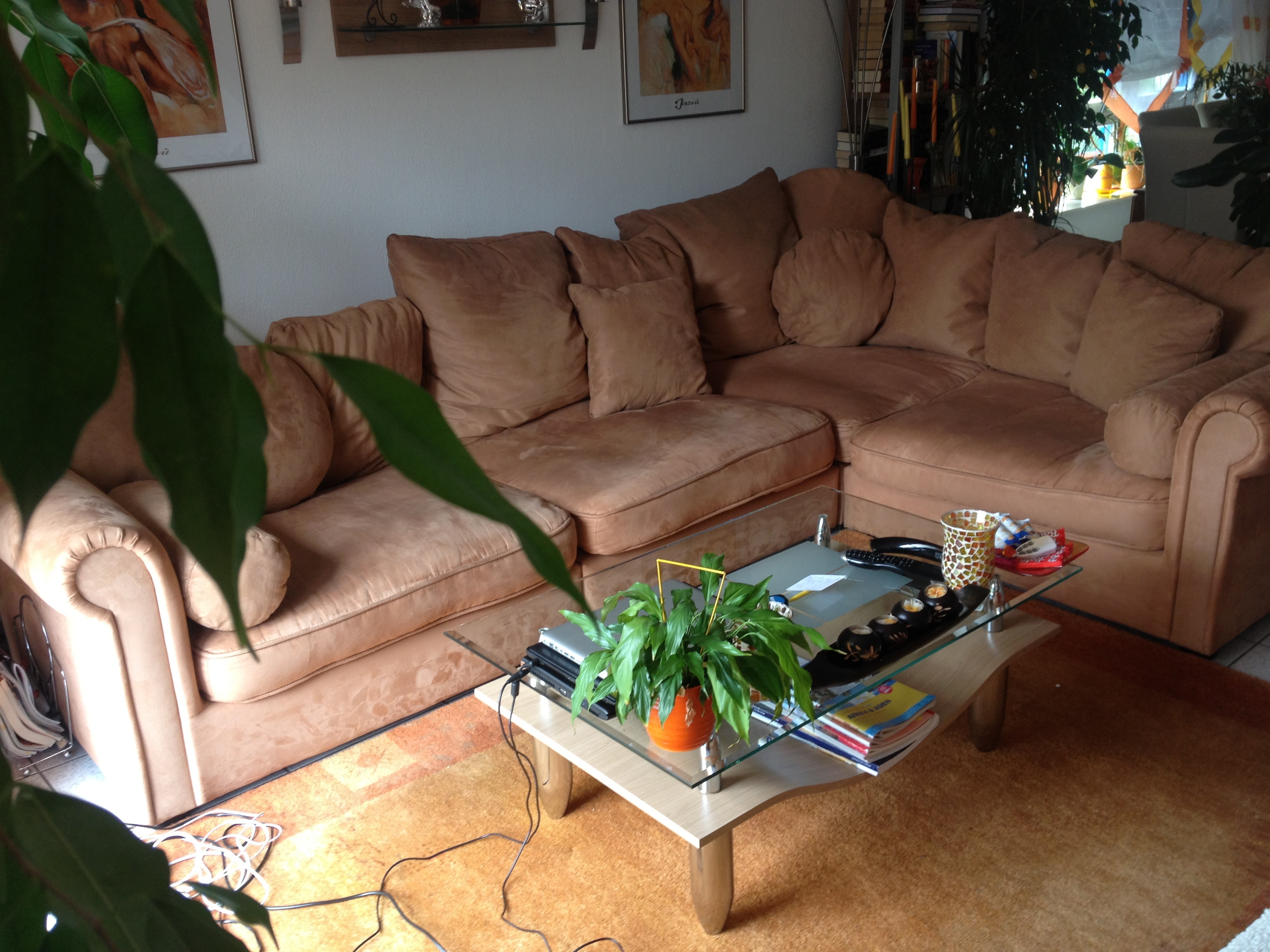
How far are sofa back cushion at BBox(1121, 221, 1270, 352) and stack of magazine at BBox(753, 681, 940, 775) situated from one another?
158 cm

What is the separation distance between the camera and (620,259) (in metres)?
3.28

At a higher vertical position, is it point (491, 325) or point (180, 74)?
point (180, 74)

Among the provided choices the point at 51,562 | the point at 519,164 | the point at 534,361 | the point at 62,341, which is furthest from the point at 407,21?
the point at 62,341

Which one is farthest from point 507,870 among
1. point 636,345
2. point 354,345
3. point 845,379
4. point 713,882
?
point 845,379

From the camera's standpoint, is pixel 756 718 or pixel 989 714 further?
pixel 989 714

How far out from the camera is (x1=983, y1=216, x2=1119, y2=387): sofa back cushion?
3.16 meters

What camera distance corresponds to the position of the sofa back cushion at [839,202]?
3.74 meters

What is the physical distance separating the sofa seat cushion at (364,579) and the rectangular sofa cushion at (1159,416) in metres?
1.32

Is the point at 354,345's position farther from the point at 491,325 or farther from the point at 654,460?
the point at 654,460

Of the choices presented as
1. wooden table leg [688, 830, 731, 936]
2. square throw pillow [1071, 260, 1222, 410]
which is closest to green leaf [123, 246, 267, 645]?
wooden table leg [688, 830, 731, 936]

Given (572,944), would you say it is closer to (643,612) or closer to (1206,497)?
(643,612)

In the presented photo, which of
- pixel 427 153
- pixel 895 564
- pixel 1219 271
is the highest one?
pixel 427 153

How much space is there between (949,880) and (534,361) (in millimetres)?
1733
